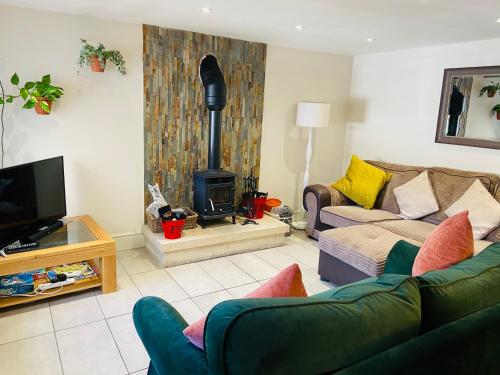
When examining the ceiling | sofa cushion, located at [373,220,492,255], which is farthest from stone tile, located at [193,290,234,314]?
the ceiling

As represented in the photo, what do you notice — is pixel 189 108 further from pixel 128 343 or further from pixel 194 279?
pixel 128 343

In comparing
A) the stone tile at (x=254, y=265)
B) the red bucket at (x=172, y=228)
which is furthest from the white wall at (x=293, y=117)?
the red bucket at (x=172, y=228)

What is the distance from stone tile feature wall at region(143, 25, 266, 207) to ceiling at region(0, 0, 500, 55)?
0.58 ft

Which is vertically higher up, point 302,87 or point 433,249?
point 302,87

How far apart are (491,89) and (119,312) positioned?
389 centimetres

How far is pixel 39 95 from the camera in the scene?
3078 millimetres

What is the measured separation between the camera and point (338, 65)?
4949mm

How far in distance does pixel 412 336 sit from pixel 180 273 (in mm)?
2566

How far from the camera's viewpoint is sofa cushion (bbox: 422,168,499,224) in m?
3.54

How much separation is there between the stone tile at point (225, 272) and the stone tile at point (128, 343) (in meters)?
0.89

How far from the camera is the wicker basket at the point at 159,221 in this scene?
3.67 meters

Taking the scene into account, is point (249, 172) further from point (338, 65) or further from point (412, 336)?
point (412, 336)

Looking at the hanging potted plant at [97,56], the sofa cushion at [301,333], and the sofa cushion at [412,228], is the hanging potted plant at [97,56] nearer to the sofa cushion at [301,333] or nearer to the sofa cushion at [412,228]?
the sofa cushion at [412,228]

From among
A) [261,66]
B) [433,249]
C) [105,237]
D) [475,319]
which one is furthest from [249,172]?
[475,319]
